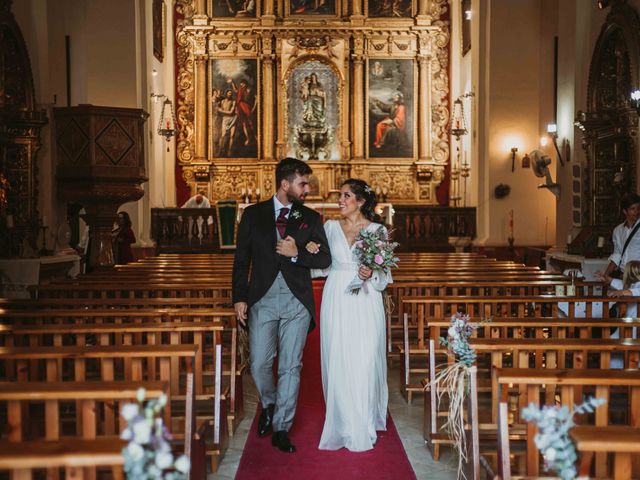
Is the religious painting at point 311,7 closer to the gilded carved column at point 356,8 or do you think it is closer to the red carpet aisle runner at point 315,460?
the gilded carved column at point 356,8

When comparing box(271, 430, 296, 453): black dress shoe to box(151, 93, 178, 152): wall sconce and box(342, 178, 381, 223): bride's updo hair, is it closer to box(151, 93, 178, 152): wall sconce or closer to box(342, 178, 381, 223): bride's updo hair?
box(342, 178, 381, 223): bride's updo hair

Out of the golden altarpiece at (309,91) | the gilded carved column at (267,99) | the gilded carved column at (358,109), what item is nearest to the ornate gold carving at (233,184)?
the golden altarpiece at (309,91)

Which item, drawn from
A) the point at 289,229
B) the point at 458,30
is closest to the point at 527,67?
the point at 458,30

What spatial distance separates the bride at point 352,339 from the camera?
5066 millimetres

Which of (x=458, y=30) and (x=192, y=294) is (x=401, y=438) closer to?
(x=192, y=294)

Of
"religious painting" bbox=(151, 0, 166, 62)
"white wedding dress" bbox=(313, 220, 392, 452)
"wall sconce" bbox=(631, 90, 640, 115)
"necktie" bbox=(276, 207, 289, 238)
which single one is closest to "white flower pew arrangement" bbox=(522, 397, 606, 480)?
"white wedding dress" bbox=(313, 220, 392, 452)

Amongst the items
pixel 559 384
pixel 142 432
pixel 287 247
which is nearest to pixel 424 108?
pixel 287 247

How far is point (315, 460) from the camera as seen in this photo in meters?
4.79

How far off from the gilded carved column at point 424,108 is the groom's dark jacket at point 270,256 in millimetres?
17009

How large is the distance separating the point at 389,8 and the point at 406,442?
1877cm

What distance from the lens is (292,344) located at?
5.10m

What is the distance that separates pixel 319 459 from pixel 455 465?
0.86 m

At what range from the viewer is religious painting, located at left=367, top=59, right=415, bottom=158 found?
72.1ft

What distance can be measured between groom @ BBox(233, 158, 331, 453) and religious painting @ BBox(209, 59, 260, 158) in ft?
55.6
